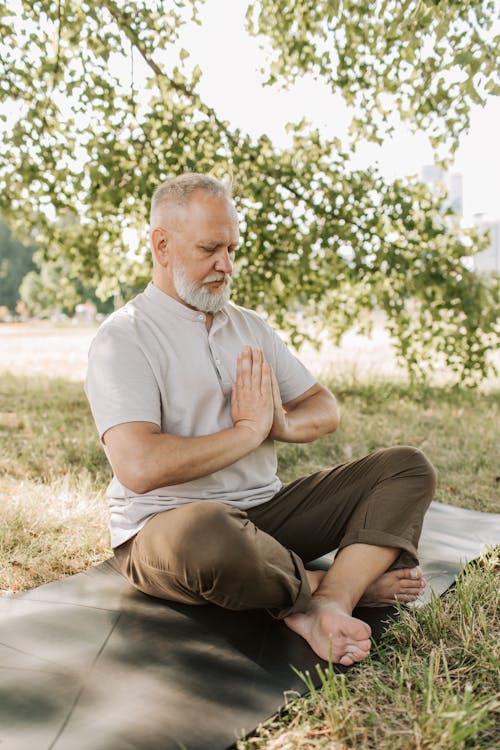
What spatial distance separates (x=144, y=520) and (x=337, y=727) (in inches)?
39.1

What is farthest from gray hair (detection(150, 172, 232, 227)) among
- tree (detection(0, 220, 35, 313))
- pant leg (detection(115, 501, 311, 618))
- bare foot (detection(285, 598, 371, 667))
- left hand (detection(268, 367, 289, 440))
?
tree (detection(0, 220, 35, 313))

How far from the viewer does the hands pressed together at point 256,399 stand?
2422mm

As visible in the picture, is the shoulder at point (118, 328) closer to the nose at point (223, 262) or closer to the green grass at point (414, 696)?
the nose at point (223, 262)

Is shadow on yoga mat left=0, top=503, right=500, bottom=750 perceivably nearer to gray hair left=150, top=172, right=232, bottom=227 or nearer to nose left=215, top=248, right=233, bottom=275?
nose left=215, top=248, right=233, bottom=275

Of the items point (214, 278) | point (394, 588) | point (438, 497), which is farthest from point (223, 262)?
point (438, 497)

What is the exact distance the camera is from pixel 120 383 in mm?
2295

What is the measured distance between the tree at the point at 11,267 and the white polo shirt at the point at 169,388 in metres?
52.0

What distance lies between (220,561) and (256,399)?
2.02ft

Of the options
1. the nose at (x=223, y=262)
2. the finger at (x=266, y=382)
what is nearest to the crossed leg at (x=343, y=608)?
the finger at (x=266, y=382)

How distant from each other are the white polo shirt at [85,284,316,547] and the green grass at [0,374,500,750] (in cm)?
70

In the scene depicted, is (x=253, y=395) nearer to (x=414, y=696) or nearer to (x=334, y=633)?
(x=334, y=633)

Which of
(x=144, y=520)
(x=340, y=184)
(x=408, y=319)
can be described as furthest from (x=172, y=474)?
(x=408, y=319)

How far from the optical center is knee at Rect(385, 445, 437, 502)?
2.51 metres

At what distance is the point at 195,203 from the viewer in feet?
8.24
